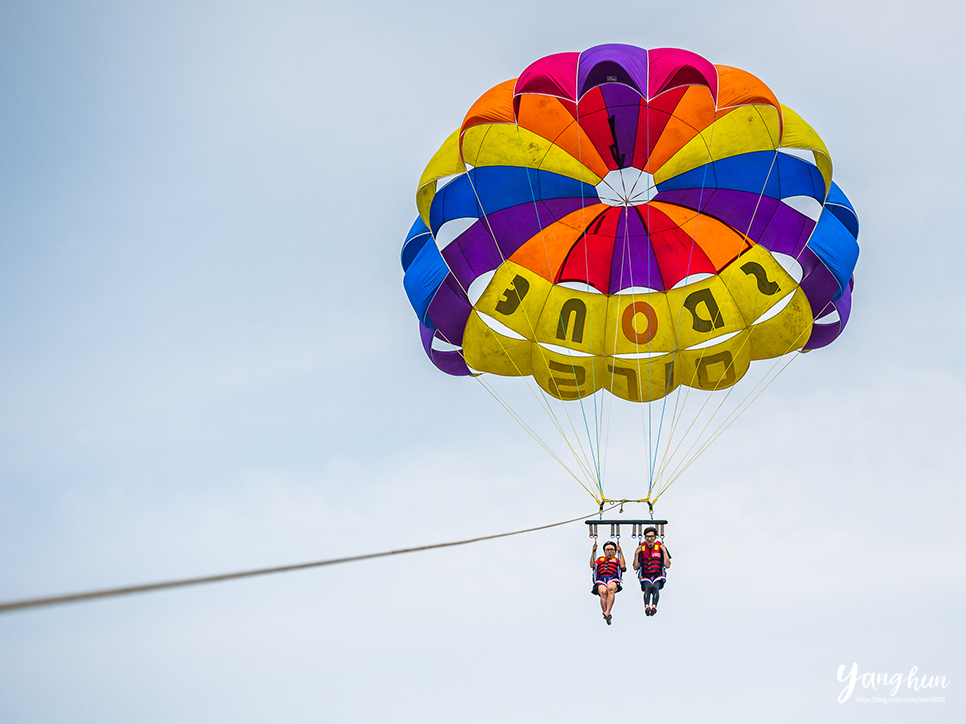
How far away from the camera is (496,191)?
10695mm

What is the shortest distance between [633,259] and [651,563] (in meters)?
3.69

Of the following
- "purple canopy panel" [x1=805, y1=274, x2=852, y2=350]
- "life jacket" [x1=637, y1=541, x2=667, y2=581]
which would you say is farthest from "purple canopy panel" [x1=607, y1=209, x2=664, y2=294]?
"life jacket" [x1=637, y1=541, x2=667, y2=581]

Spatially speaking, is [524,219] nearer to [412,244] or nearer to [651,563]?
[412,244]

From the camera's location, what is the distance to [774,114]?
976 centimetres

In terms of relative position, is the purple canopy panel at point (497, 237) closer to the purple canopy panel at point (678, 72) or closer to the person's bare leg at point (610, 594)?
the purple canopy panel at point (678, 72)

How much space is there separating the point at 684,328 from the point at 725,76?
281 centimetres

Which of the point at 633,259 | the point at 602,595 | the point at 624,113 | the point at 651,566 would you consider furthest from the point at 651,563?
the point at 624,113

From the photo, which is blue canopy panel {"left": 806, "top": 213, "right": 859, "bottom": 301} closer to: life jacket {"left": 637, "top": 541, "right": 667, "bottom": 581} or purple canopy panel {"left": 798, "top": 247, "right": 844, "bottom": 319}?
purple canopy panel {"left": 798, "top": 247, "right": 844, "bottom": 319}

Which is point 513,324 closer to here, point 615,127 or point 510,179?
point 510,179

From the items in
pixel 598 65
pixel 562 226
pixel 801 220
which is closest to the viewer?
pixel 598 65

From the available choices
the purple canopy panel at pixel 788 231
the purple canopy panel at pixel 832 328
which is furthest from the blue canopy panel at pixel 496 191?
the purple canopy panel at pixel 832 328

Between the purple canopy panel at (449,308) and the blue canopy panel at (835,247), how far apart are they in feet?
12.0

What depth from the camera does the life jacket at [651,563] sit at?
9188 mm

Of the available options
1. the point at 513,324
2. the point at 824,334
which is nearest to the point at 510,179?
the point at 513,324
